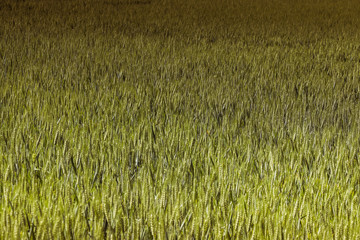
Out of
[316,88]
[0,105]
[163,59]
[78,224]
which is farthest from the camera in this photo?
[163,59]

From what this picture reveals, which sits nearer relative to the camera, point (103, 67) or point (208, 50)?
point (103, 67)

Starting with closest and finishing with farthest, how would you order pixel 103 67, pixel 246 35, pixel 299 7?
pixel 103 67, pixel 246 35, pixel 299 7

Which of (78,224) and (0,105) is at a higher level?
(78,224)

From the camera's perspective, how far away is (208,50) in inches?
232

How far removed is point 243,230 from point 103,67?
3337 millimetres

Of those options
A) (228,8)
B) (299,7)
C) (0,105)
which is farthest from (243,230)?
(299,7)

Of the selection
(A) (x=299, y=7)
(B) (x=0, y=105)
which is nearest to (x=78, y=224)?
(B) (x=0, y=105)

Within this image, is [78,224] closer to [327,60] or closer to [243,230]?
[243,230]

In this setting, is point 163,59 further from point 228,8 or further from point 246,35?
point 228,8

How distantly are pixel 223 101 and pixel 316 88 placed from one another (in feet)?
3.76

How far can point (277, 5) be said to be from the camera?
11.8 m

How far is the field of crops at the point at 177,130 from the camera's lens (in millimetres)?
1497

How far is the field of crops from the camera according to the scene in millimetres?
1497

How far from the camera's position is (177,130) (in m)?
2.48
